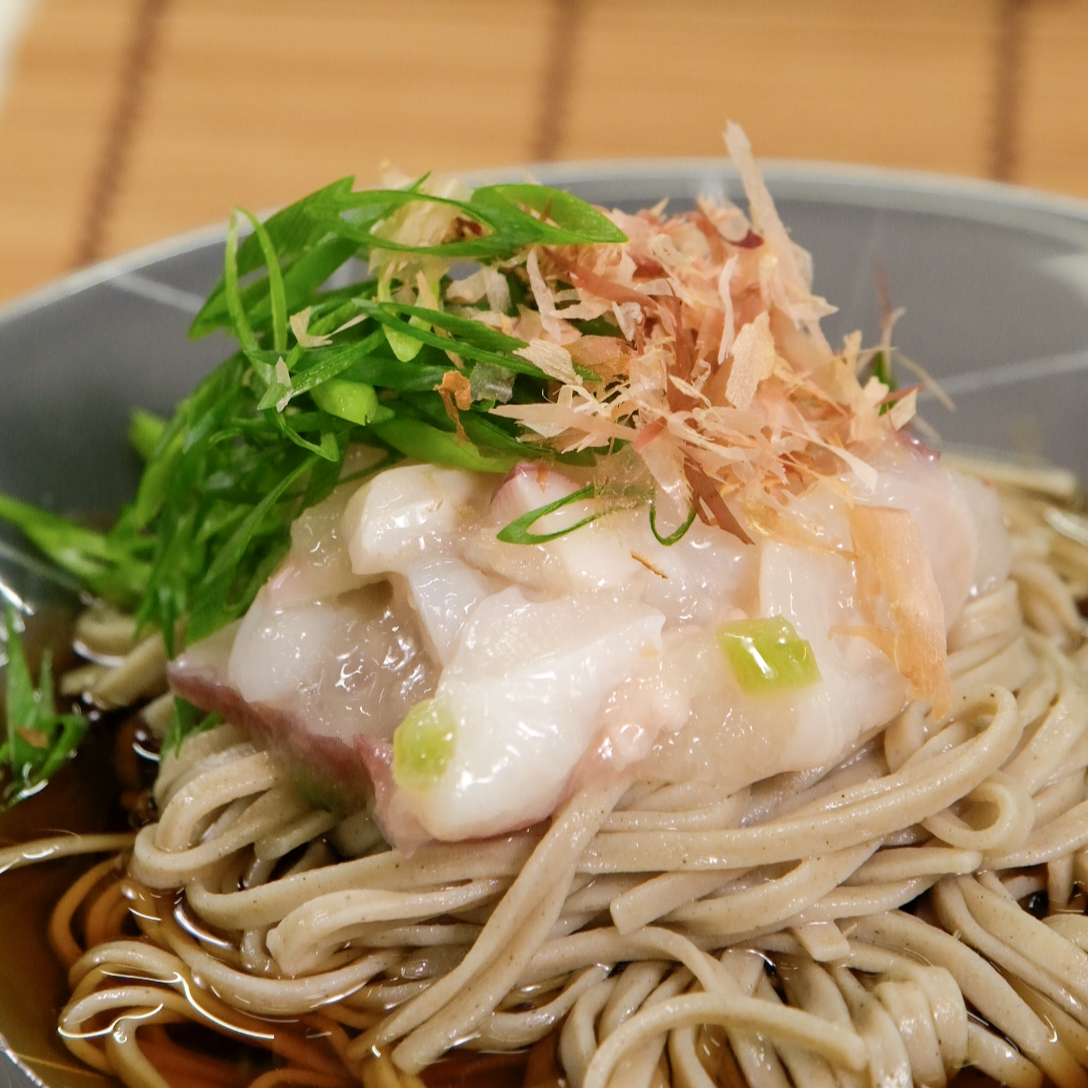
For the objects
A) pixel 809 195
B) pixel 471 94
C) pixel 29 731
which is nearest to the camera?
pixel 29 731

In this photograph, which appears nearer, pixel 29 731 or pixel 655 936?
pixel 655 936

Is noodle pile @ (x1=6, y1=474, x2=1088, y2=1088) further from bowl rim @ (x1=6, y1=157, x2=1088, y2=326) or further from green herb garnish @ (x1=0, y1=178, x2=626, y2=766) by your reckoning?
bowl rim @ (x1=6, y1=157, x2=1088, y2=326)

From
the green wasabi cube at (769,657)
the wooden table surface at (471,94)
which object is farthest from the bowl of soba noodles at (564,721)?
the wooden table surface at (471,94)

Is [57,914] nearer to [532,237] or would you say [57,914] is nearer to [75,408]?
[75,408]

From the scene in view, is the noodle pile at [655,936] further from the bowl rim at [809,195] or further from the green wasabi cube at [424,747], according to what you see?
the bowl rim at [809,195]

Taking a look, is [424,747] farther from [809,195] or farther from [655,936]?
[809,195]

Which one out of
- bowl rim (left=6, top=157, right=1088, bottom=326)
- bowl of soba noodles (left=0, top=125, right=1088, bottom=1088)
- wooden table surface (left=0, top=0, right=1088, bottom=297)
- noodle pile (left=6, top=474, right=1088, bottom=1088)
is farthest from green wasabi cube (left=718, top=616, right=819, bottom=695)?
wooden table surface (left=0, top=0, right=1088, bottom=297)

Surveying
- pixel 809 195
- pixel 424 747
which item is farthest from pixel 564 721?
pixel 809 195
